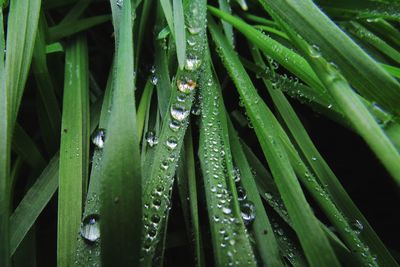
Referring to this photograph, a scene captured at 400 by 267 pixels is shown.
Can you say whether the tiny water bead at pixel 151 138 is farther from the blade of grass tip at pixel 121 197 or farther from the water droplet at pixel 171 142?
the blade of grass tip at pixel 121 197

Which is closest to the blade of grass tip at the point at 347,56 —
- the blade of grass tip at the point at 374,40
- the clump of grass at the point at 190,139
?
the clump of grass at the point at 190,139

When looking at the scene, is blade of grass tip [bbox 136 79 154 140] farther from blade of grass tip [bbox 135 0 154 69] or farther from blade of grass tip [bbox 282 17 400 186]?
blade of grass tip [bbox 282 17 400 186]

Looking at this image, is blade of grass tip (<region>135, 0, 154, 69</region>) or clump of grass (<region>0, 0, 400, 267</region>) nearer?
clump of grass (<region>0, 0, 400, 267</region>)

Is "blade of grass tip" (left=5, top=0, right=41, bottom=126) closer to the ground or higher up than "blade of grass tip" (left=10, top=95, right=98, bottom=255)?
higher up

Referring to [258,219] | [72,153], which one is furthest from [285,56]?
[72,153]

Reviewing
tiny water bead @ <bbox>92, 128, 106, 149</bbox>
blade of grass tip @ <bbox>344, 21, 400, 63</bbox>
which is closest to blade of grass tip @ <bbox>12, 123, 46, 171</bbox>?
tiny water bead @ <bbox>92, 128, 106, 149</bbox>

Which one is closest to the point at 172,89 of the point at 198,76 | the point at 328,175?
the point at 198,76

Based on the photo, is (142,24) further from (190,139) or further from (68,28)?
(190,139)

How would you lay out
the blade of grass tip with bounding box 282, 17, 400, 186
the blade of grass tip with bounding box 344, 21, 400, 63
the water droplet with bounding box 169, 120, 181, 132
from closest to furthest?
1. the blade of grass tip with bounding box 282, 17, 400, 186
2. the water droplet with bounding box 169, 120, 181, 132
3. the blade of grass tip with bounding box 344, 21, 400, 63
